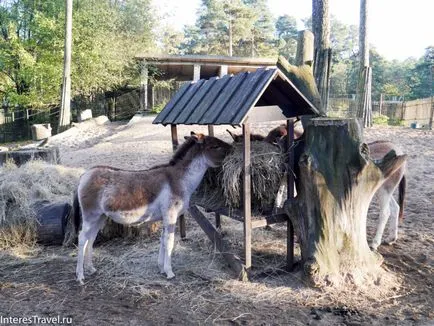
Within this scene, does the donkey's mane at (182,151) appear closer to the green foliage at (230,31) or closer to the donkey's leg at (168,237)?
the donkey's leg at (168,237)

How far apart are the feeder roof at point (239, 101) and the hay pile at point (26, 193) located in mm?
2468

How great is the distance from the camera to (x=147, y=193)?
15.6 feet

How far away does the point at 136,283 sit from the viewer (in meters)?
4.61

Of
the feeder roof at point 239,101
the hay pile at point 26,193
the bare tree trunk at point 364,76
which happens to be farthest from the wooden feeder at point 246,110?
the bare tree trunk at point 364,76

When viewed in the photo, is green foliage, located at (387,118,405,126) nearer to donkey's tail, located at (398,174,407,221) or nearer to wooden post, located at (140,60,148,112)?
wooden post, located at (140,60,148,112)

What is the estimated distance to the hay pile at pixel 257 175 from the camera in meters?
4.69

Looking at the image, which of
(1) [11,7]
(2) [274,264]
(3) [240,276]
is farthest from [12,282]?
(1) [11,7]

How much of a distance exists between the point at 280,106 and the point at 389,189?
1936 millimetres

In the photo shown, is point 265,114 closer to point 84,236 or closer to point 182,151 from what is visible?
point 182,151

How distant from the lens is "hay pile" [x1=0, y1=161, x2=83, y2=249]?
5.94 m

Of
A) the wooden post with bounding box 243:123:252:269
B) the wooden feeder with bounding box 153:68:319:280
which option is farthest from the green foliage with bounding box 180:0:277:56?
the wooden post with bounding box 243:123:252:269

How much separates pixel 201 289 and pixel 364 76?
513 inches

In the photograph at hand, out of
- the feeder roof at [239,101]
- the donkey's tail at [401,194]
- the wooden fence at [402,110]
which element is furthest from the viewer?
the wooden fence at [402,110]

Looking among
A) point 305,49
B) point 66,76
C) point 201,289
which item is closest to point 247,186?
point 201,289
